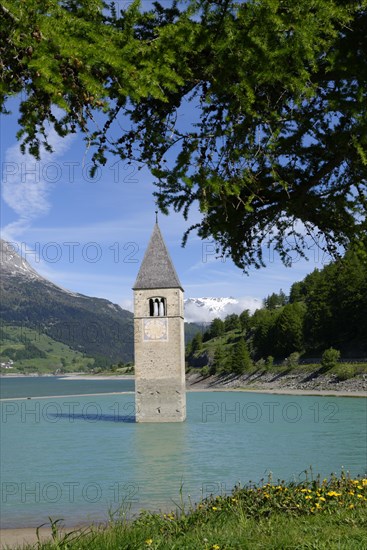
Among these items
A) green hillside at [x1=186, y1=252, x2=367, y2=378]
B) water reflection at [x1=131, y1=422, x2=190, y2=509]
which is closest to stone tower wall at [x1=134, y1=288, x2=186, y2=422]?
water reflection at [x1=131, y1=422, x2=190, y2=509]

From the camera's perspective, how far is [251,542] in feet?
19.6

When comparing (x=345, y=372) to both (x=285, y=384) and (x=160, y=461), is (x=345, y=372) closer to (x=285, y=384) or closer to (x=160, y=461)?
(x=285, y=384)

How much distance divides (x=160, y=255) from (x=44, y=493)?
86.3 ft

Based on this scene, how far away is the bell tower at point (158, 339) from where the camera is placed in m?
40.2

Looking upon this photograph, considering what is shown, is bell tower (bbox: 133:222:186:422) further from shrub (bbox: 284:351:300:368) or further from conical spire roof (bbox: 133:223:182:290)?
shrub (bbox: 284:351:300:368)

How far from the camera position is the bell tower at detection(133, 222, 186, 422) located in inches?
1581

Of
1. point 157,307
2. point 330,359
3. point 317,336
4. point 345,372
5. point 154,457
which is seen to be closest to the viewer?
point 154,457

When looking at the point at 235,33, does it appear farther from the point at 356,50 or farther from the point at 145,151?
the point at 145,151

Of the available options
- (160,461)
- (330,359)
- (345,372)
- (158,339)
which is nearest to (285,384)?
(330,359)

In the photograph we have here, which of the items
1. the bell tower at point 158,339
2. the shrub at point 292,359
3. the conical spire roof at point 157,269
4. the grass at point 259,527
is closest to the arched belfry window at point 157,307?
the bell tower at point 158,339

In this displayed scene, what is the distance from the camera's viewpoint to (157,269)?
43.2 meters

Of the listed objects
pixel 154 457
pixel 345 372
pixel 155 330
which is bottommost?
pixel 154 457

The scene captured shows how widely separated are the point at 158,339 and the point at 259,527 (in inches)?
1366

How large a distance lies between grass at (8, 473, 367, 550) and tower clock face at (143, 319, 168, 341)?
3134cm
